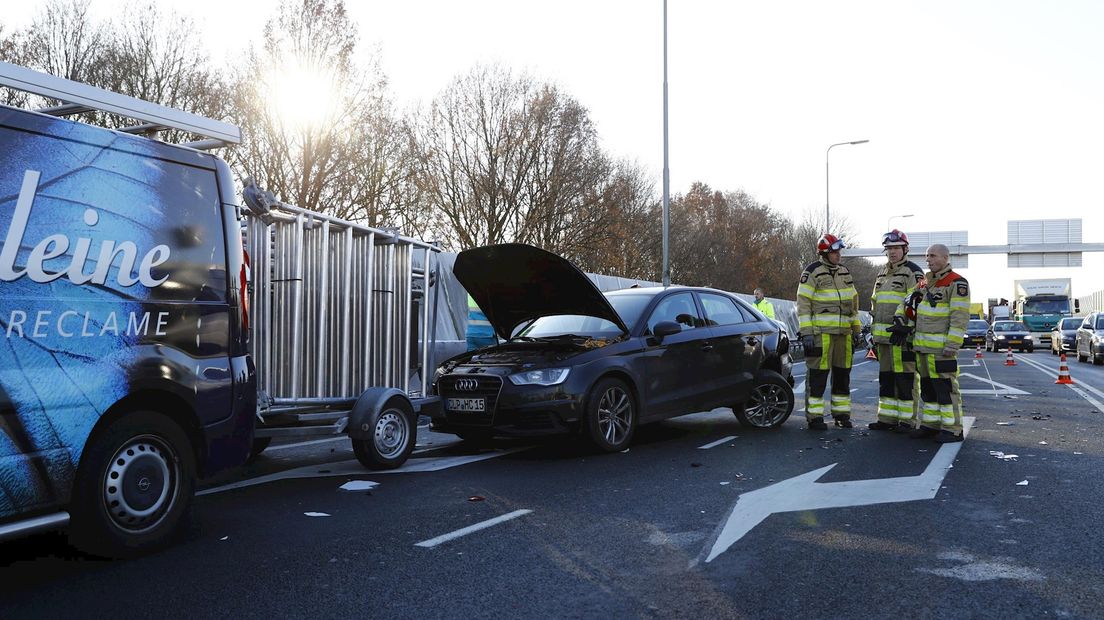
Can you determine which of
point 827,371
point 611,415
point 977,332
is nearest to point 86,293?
point 611,415

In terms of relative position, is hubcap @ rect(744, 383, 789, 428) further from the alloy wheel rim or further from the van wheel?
the van wheel

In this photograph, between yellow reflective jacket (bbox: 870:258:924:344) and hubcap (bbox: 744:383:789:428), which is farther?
hubcap (bbox: 744:383:789:428)

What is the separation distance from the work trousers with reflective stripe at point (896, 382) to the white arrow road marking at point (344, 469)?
13.8 ft

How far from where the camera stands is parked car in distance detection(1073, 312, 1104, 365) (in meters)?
25.0

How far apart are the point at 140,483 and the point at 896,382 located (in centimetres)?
740

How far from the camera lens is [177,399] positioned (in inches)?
187

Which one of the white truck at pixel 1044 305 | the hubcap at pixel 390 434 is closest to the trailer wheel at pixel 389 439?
the hubcap at pixel 390 434

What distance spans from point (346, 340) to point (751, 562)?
396cm

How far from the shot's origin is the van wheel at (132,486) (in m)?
4.31

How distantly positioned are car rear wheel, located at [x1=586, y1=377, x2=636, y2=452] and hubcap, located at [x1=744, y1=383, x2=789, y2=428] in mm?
2094

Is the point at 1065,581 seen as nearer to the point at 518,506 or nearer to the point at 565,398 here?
the point at 518,506

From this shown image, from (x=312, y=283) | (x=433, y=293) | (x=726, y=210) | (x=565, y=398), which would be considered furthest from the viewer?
(x=726, y=210)

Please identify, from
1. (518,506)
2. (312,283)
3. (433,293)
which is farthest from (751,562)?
(433,293)

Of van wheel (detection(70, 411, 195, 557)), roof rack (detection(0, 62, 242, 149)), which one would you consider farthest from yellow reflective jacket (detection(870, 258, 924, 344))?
van wheel (detection(70, 411, 195, 557))
